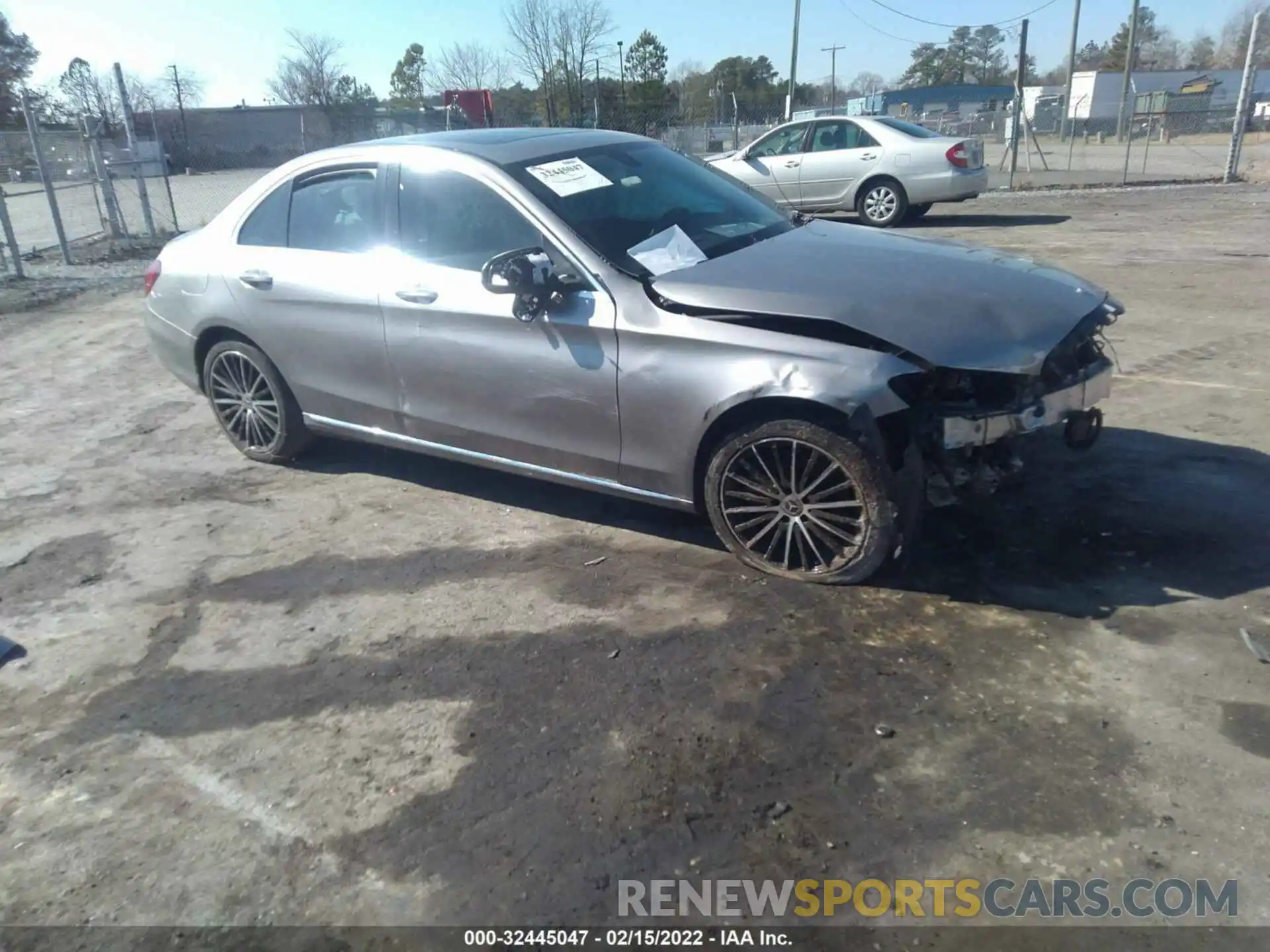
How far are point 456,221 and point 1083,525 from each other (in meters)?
3.20

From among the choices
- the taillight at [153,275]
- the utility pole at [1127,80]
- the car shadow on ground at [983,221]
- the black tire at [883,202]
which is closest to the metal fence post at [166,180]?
the black tire at [883,202]

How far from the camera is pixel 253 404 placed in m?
5.47

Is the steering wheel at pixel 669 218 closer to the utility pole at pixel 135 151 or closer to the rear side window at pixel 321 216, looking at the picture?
the rear side window at pixel 321 216

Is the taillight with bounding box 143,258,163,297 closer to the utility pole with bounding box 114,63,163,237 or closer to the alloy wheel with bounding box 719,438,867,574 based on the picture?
the alloy wheel with bounding box 719,438,867,574

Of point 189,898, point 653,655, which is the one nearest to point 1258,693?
point 653,655

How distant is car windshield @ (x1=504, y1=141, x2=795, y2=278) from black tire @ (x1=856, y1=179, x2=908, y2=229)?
31.9 ft

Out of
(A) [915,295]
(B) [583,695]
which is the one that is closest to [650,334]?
(A) [915,295]

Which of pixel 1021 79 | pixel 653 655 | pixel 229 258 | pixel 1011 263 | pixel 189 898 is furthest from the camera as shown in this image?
pixel 1021 79

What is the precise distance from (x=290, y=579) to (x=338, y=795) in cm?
163

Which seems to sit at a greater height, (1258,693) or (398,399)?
(398,399)

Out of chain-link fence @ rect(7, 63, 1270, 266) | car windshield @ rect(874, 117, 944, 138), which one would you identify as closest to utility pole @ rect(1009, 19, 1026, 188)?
chain-link fence @ rect(7, 63, 1270, 266)

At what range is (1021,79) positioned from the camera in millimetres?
21141

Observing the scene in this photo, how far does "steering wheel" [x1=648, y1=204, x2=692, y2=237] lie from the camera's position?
436 cm

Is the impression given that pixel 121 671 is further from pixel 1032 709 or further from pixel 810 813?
pixel 1032 709
